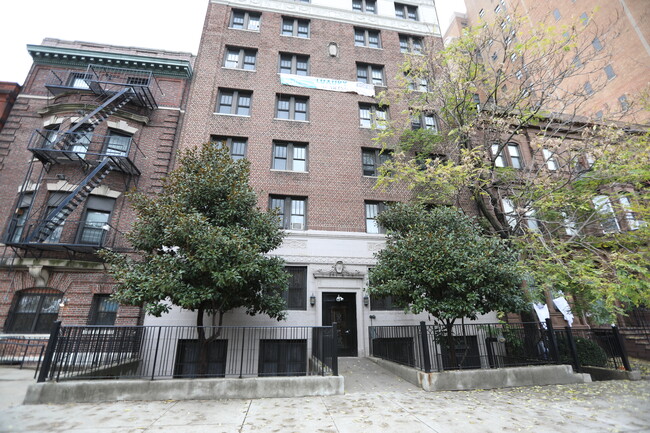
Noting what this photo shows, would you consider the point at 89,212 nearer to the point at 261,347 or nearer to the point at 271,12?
the point at 261,347

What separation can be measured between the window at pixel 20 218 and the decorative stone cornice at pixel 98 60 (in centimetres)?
841

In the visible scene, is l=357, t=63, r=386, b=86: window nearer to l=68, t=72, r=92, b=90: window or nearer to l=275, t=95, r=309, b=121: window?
l=275, t=95, r=309, b=121: window

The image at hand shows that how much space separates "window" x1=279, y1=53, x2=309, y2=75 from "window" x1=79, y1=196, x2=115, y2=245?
12.6m

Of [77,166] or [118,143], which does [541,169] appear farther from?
[77,166]

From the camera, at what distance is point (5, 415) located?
19.9ft

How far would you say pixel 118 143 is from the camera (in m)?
15.9

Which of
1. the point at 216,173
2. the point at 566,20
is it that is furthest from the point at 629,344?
the point at 566,20

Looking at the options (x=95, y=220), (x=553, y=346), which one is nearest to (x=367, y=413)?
(x=553, y=346)

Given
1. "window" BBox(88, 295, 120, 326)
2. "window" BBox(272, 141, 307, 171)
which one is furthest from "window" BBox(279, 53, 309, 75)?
"window" BBox(88, 295, 120, 326)

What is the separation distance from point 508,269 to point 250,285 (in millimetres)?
8426

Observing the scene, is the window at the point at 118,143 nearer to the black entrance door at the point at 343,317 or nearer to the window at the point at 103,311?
the window at the point at 103,311

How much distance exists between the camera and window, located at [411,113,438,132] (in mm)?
18625

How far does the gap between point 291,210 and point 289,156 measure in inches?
128

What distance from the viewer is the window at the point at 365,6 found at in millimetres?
22000
